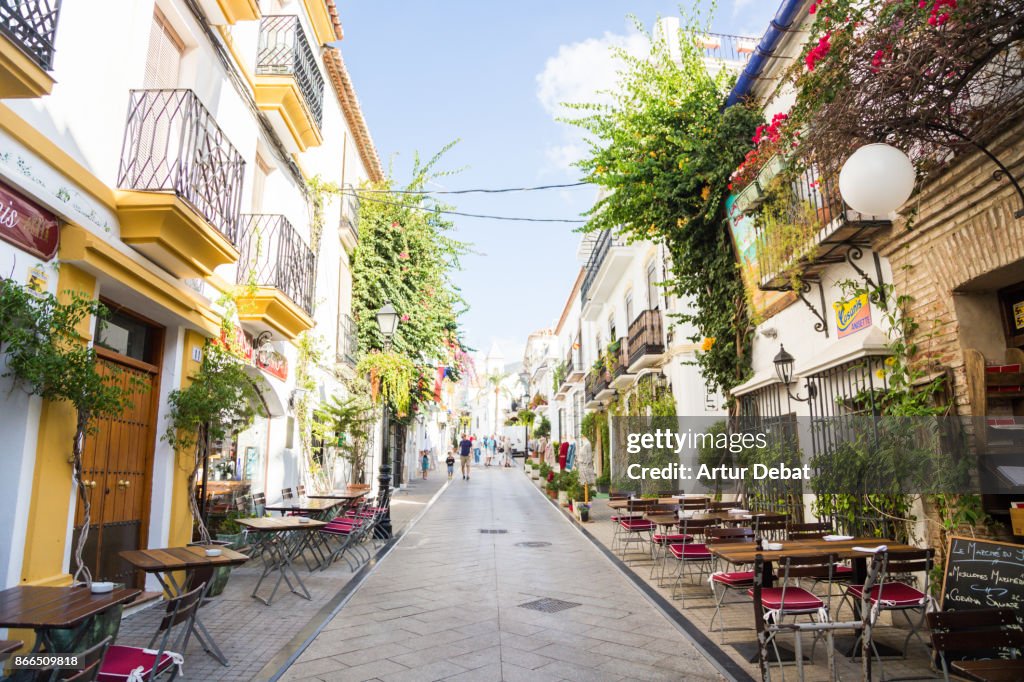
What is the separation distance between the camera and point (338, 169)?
47.4ft

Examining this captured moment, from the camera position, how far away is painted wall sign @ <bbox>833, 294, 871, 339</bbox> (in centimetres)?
677

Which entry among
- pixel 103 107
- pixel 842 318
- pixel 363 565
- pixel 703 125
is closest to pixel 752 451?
pixel 842 318

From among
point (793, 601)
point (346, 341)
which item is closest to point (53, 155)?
point (793, 601)

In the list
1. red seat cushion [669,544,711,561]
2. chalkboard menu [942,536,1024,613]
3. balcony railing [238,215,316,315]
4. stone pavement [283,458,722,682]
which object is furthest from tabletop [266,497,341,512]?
chalkboard menu [942,536,1024,613]

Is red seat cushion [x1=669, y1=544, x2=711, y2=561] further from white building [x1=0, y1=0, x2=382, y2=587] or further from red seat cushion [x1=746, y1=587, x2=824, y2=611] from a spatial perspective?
white building [x1=0, y1=0, x2=382, y2=587]

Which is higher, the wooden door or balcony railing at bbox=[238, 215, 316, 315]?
balcony railing at bbox=[238, 215, 316, 315]

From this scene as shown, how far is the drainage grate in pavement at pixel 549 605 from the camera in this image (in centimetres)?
617

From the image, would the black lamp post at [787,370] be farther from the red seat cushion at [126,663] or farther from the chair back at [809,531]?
the red seat cushion at [126,663]

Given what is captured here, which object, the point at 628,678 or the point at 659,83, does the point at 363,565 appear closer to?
the point at 628,678

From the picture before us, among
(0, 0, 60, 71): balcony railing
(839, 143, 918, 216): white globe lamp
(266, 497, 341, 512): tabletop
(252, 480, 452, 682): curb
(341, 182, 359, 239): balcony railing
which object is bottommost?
(252, 480, 452, 682): curb

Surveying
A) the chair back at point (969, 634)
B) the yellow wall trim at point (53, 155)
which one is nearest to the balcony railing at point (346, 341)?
the yellow wall trim at point (53, 155)

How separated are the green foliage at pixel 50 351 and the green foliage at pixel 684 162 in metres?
A: 7.78

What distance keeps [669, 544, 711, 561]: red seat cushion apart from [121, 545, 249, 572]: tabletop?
4460 mm

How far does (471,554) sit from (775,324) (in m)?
5.64
